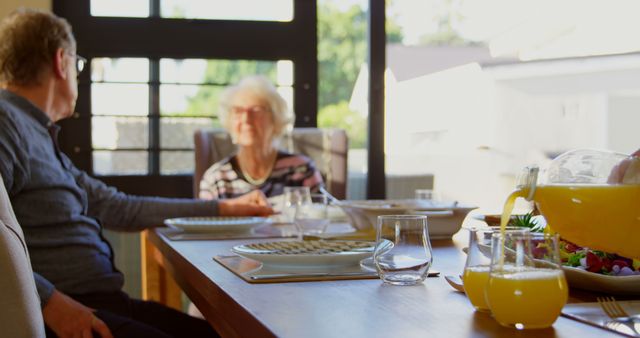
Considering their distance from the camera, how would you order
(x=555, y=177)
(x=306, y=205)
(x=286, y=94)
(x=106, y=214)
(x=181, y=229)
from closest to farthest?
1. (x=555, y=177)
2. (x=306, y=205)
3. (x=181, y=229)
4. (x=106, y=214)
5. (x=286, y=94)

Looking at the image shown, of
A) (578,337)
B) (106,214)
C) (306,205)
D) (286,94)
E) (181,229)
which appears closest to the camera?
(578,337)

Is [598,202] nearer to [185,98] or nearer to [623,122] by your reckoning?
[185,98]

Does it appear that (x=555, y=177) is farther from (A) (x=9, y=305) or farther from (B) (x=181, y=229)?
(B) (x=181, y=229)

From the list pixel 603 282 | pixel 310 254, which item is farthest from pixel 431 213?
pixel 603 282

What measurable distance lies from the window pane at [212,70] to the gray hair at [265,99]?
0.27 metres

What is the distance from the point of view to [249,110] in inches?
133

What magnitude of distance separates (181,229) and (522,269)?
1418mm

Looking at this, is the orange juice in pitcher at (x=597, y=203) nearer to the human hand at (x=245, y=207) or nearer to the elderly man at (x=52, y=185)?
the elderly man at (x=52, y=185)

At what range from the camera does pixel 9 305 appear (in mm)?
1195

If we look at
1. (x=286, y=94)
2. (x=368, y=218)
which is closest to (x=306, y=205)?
(x=368, y=218)

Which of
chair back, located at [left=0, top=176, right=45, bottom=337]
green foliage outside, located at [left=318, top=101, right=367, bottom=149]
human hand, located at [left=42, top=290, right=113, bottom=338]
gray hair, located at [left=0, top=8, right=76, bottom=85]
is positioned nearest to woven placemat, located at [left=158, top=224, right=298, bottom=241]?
human hand, located at [left=42, top=290, right=113, bottom=338]

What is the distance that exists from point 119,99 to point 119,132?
137 millimetres

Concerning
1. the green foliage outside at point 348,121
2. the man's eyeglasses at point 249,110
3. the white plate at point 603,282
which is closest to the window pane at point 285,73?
the man's eyeglasses at point 249,110

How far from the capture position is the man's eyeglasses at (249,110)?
3.37 metres
